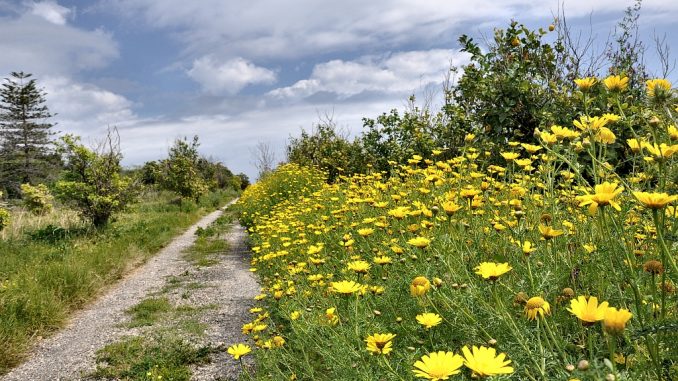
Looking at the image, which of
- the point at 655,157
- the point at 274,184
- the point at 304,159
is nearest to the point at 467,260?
the point at 655,157

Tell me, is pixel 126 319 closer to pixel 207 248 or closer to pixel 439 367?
pixel 207 248

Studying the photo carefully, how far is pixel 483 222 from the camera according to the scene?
2645 millimetres

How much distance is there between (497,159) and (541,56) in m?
1.67

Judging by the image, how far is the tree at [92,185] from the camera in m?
9.50

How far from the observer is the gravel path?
3738 mm

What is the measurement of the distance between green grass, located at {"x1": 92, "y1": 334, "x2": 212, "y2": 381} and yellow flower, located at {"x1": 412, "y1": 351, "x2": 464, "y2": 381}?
2894mm

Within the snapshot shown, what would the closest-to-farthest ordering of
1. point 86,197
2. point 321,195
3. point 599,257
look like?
1. point 599,257
2. point 321,195
3. point 86,197

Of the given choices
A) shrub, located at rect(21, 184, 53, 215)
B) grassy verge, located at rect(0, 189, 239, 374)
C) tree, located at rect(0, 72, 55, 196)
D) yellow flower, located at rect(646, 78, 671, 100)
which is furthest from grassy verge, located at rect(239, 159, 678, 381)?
tree, located at rect(0, 72, 55, 196)

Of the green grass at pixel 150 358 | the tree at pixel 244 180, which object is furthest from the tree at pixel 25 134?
the green grass at pixel 150 358

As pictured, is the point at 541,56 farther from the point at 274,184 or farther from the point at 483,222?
the point at 274,184

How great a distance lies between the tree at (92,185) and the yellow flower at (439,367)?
32.3 ft

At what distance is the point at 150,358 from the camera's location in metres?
3.72

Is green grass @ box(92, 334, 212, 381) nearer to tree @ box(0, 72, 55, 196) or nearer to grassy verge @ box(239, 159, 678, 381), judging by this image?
grassy verge @ box(239, 159, 678, 381)

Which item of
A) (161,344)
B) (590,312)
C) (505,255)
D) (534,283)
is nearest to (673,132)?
(534,283)
